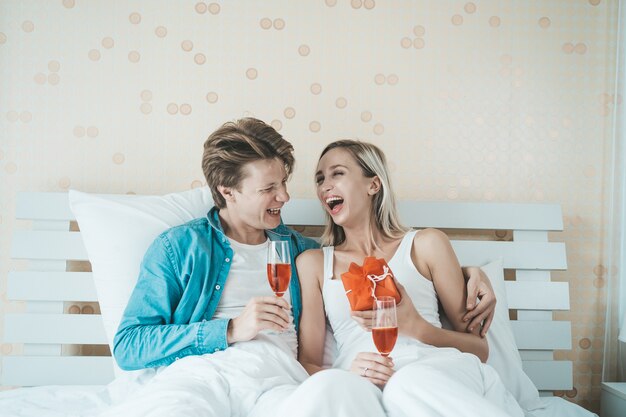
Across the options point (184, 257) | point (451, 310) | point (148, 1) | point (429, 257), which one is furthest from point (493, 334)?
point (148, 1)

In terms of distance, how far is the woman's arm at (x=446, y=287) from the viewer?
73.5 inches

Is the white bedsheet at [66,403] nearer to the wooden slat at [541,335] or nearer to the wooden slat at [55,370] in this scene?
the wooden slat at [55,370]

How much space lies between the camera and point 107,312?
77.6 inches

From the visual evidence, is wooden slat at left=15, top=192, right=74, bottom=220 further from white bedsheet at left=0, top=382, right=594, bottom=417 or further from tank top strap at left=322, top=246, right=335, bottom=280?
tank top strap at left=322, top=246, right=335, bottom=280

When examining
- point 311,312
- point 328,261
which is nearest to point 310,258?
point 328,261

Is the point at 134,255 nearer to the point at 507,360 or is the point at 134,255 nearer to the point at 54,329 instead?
the point at 54,329

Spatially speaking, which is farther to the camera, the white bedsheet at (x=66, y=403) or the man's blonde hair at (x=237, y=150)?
the man's blonde hair at (x=237, y=150)

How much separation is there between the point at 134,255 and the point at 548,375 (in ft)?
5.21

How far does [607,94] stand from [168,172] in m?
1.86

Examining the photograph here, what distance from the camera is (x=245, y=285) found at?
1.92 metres

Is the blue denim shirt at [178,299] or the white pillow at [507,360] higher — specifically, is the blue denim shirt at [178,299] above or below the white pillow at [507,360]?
above

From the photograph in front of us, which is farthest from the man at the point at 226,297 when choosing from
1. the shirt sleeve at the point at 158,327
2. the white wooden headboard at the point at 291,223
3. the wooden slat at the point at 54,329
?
the wooden slat at the point at 54,329

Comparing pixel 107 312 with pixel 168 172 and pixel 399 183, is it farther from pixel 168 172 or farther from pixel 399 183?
pixel 399 183

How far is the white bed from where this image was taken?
2078 millimetres
